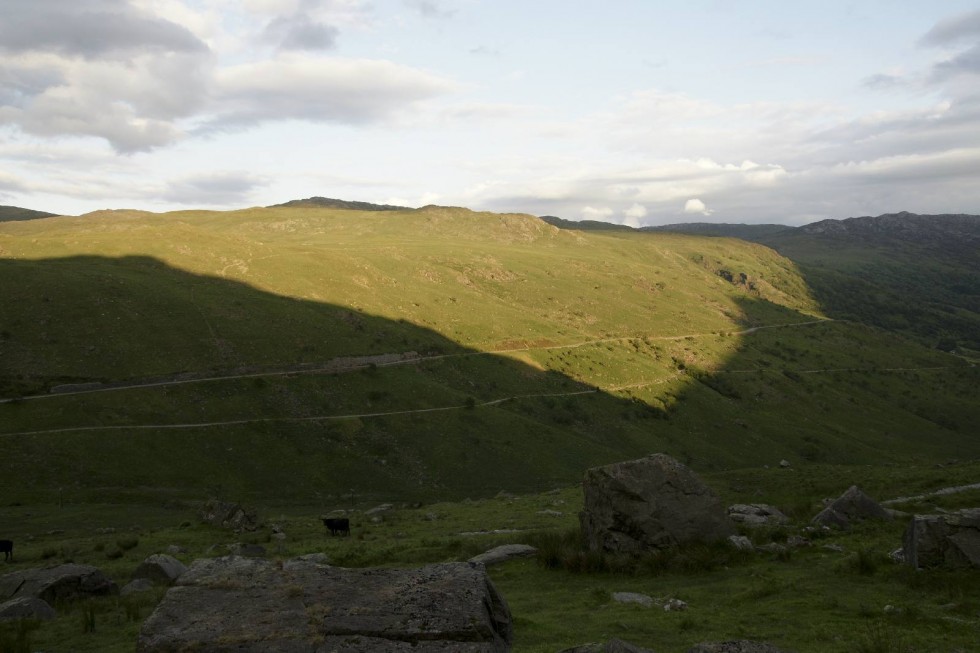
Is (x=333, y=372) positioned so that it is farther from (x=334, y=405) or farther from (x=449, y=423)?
(x=449, y=423)

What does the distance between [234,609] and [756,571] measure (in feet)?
59.2

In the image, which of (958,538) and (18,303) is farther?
(18,303)

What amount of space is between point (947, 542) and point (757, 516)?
1336 centimetres

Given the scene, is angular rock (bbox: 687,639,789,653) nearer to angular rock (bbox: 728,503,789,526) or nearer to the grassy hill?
angular rock (bbox: 728,503,789,526)

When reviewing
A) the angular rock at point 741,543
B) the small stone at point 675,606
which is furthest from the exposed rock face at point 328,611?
the angular rock at point 741,543

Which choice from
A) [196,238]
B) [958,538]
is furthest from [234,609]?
[196,238]

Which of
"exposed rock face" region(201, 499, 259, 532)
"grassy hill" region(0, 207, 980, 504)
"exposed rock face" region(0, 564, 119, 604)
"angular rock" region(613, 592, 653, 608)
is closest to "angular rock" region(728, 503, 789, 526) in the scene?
"angular rock" region(613, 592, 653, 608)

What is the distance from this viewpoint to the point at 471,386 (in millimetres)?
104625

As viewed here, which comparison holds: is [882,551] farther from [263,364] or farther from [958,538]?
[263,364]

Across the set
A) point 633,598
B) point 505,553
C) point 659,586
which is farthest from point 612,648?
point 505,553

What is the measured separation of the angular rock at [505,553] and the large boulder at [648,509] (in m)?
2.73

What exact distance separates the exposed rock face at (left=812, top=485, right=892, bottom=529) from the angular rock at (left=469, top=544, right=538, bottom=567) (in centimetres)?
1292

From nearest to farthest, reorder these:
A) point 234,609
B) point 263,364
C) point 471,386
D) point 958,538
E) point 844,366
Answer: point 234,609
point 958,538
point 263,364
point 471,386
point 844,366

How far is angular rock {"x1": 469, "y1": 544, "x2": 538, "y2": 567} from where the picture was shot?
2773 centimetres
